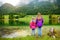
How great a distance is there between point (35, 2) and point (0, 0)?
32 cm

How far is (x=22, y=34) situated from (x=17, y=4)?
278 mm

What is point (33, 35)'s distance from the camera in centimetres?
113

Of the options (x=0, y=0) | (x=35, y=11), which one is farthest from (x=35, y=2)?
(x=0, y=0)

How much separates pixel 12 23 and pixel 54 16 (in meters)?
Result: 0.39

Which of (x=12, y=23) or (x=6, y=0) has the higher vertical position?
(x=6, y=0)

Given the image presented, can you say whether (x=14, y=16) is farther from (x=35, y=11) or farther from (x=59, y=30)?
(x=59, y=30)

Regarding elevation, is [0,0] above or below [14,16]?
above

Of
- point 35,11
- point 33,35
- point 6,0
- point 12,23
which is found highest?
point 6,0

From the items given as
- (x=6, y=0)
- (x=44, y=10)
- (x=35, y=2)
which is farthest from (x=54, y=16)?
(x=6, y=0)

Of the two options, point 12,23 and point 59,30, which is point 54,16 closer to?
point 59,30

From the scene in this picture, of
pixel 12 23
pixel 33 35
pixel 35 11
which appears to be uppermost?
pixel 35 11

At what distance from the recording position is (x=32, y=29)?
44.9 inches

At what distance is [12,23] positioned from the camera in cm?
115

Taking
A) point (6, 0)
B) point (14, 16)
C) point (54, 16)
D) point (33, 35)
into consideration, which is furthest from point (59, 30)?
point (6, 0)
